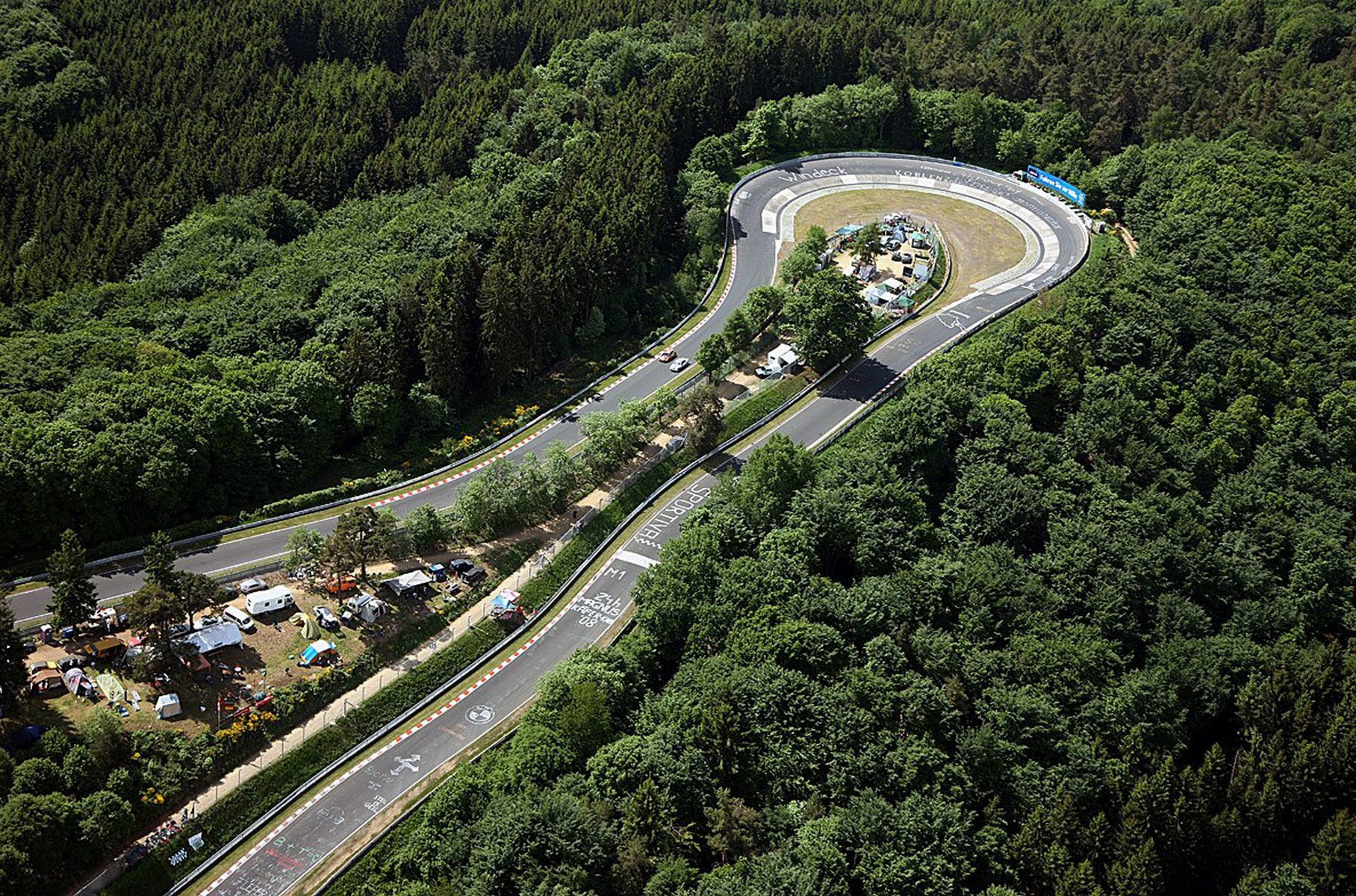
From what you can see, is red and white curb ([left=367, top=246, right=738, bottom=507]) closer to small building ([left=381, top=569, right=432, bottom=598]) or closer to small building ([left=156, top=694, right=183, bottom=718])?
small building ([left=381, top=569, right=432, bottom=598])

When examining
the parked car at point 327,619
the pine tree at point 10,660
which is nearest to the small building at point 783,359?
the parked car at point 327,619

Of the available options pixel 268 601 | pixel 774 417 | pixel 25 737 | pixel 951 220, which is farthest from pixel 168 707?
pixel 951 220

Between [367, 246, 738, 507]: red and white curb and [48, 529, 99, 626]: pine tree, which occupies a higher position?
[48, 529, 99, 626]: pine tree

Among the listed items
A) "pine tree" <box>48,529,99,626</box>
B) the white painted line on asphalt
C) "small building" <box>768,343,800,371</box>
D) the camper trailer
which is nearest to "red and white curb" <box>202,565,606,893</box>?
the white painted line on asphalt

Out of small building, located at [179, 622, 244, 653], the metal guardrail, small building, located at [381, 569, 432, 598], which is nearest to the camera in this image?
the metal guardrail

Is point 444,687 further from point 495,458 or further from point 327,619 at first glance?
point 495,458

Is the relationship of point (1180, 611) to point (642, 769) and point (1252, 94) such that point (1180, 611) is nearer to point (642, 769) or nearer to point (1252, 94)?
point (642, 769)
